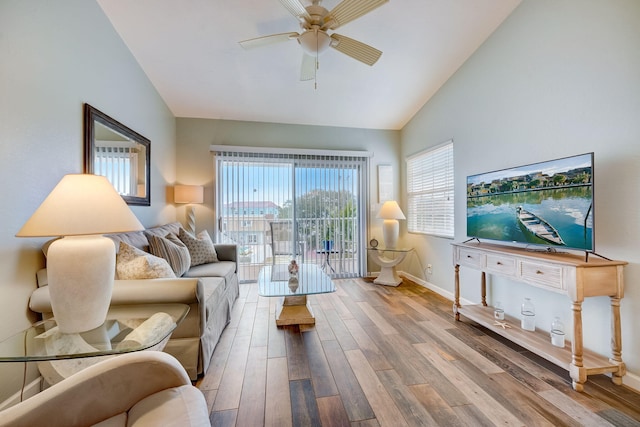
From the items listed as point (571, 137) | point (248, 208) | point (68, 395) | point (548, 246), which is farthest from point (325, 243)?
point (68, 395)

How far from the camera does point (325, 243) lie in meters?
4.55

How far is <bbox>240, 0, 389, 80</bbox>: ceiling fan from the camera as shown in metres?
1.85

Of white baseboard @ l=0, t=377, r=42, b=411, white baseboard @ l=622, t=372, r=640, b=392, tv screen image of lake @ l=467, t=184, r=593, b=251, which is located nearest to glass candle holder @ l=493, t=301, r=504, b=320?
tv screen image of lake @ l=467, t=184, r=593, b=251

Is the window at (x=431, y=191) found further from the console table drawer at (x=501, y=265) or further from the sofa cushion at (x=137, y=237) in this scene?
the sofa cushion at (x=137, y=237)

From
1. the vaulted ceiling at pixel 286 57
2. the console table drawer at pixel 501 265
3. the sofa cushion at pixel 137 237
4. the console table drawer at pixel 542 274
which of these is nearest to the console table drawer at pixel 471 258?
the console table drawer at pixel 501 265

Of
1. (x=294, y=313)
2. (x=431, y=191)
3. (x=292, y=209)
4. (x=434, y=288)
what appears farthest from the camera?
(x=292, y=209)

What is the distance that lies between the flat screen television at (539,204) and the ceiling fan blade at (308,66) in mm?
1958

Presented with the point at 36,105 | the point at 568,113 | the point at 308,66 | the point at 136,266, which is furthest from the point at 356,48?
the point at 136,266

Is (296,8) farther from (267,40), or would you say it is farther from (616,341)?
(616,341)

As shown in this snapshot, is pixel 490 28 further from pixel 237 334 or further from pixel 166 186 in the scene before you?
pixel 166 186

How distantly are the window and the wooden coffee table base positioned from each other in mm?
2055

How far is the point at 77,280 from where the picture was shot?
134cm

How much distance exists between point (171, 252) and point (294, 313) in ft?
4.45

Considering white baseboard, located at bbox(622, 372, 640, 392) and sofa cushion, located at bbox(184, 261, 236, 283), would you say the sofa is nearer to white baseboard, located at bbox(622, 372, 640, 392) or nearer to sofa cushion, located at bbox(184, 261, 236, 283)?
sofa cushion, located at bbox(184, 261, 236, 283)
